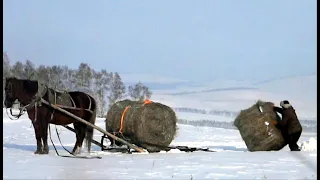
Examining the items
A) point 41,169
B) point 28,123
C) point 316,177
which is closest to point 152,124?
point 41,169

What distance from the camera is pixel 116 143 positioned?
11992 millimetres

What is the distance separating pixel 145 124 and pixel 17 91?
283cm

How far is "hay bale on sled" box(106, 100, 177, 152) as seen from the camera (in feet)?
38.2

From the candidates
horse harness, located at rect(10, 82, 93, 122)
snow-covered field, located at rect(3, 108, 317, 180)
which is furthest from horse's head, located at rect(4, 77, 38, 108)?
snow-covered field, located at rect(3, 108, 317, 180)

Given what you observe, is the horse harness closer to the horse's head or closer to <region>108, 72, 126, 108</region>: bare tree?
the horse's head

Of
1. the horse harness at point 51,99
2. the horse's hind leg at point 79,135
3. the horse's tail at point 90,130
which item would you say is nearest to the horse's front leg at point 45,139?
the horse harness at point 51,99

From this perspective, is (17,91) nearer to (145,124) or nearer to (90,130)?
(90,130)

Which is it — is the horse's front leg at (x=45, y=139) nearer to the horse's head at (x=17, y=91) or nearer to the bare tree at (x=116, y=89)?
the horse's head at (x=17, y=91)

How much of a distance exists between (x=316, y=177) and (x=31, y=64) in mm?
59789

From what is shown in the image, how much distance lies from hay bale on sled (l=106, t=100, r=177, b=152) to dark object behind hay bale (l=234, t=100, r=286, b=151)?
1635 mm

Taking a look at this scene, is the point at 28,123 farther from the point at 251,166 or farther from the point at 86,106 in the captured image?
the point at 251,166

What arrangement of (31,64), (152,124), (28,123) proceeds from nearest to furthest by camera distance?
(152,124), (28,123), (31,64)

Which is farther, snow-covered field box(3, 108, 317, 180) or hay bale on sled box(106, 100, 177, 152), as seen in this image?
hay bale on sled box(106, 100, 177, 152)

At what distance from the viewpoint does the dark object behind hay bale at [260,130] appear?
11867 mm
